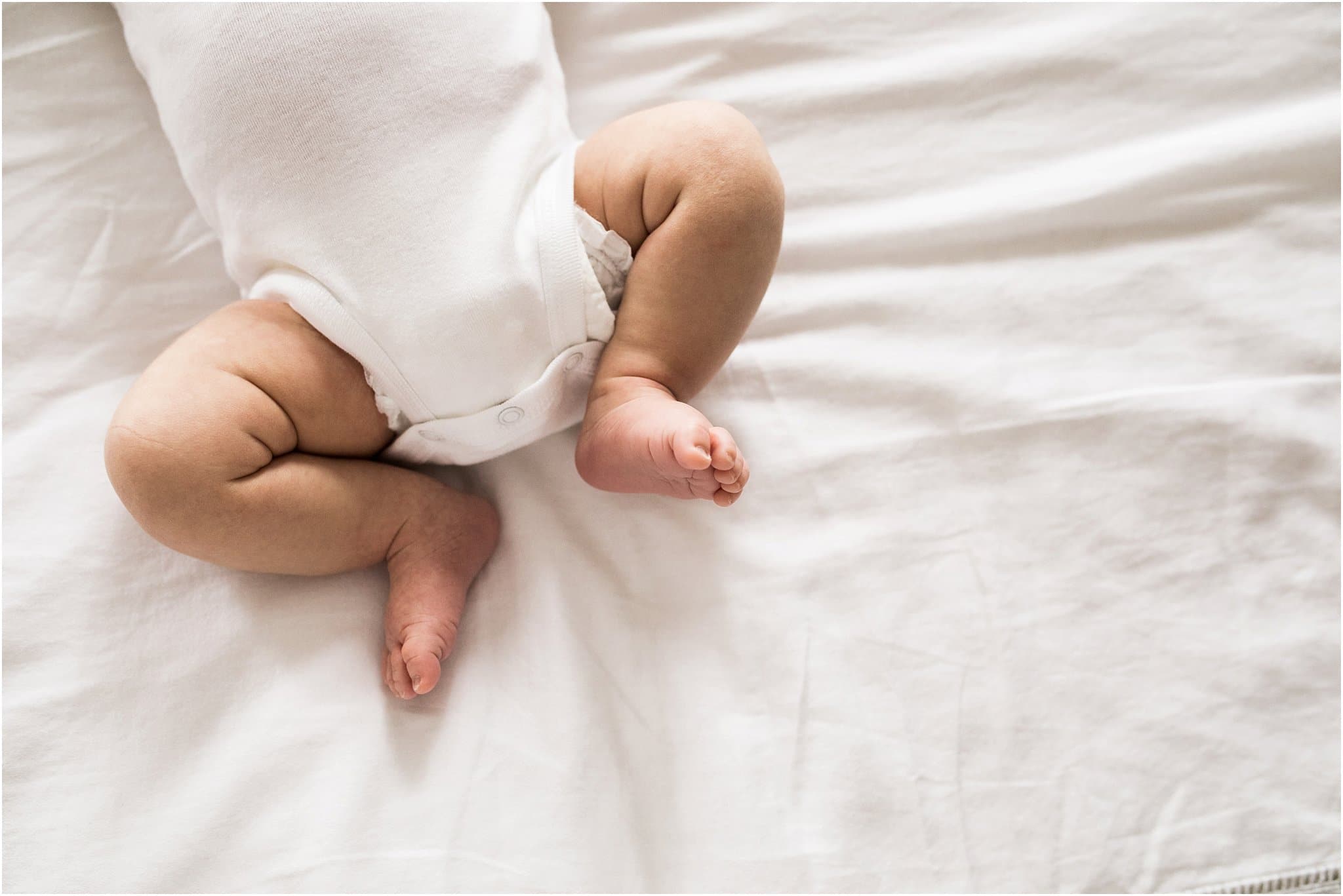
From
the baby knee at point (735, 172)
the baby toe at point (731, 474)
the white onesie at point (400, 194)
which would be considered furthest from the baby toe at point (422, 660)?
the baby knee at point (735, 172)

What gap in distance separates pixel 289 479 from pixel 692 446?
35 centimetres

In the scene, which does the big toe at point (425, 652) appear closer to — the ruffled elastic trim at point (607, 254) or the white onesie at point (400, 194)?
the white onesie at point (400, 194)

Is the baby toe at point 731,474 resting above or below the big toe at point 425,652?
above

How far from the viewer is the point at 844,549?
0.85 metres

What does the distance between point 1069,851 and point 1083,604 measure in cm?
21

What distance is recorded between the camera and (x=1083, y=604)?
0.83 m

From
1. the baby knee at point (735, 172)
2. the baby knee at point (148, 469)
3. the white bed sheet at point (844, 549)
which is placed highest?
the baby knee at point (735, 172)

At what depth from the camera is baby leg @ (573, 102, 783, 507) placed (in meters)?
0.77

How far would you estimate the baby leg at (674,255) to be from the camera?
30.2 inches

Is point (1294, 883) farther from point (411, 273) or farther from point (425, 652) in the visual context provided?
point (411, 273)

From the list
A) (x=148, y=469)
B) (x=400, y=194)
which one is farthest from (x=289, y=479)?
(x=400, y=194)

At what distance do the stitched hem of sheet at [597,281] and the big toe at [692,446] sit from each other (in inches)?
6.9

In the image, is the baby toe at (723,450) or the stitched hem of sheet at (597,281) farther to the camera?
the stitched hem of sheet at (597,281)

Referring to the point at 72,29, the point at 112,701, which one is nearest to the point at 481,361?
the point at 112,701
